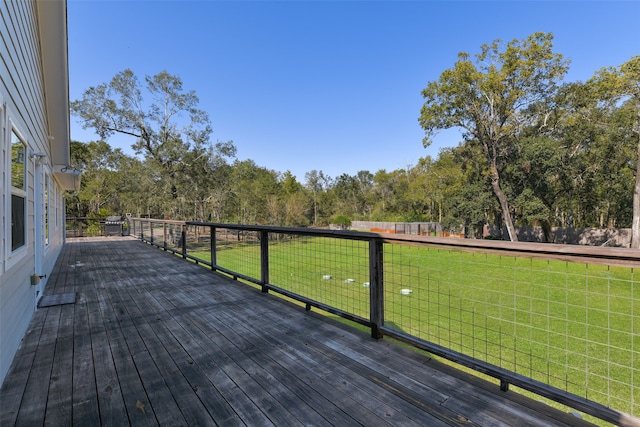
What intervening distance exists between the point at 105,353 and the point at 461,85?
62.7 feet

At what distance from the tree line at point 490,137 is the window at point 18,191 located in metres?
13.4

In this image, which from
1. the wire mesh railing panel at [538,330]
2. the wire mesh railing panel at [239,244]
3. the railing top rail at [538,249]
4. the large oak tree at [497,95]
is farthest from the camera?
the large oak tree at [497,95]

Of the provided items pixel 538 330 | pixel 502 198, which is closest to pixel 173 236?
pixel 538 330

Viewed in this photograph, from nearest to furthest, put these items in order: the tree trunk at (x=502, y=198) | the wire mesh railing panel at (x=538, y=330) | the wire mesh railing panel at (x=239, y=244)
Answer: the wire mesh railing panel at (x=538, y=330) < the wire mesh railing panel at (x=239, y=244) < the tree trunk at (x=502, y=198)

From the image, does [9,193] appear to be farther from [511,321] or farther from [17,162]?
[511,321]

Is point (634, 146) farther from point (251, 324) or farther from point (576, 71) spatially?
point (251, 324)

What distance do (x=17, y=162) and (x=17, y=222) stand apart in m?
0.56

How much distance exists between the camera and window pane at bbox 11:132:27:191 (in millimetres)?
2558

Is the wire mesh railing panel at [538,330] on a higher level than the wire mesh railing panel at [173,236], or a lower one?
lower

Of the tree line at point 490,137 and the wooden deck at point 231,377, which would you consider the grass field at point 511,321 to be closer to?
the wooden deck at point 231,377

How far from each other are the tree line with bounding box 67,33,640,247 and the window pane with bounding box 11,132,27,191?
13.4 metres

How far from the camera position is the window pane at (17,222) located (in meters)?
2.50

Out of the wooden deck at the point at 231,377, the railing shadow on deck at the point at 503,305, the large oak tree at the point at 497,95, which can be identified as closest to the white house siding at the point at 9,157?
the wooden deck at the point at 231,377

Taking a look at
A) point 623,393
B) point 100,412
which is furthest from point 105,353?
point 623,393
